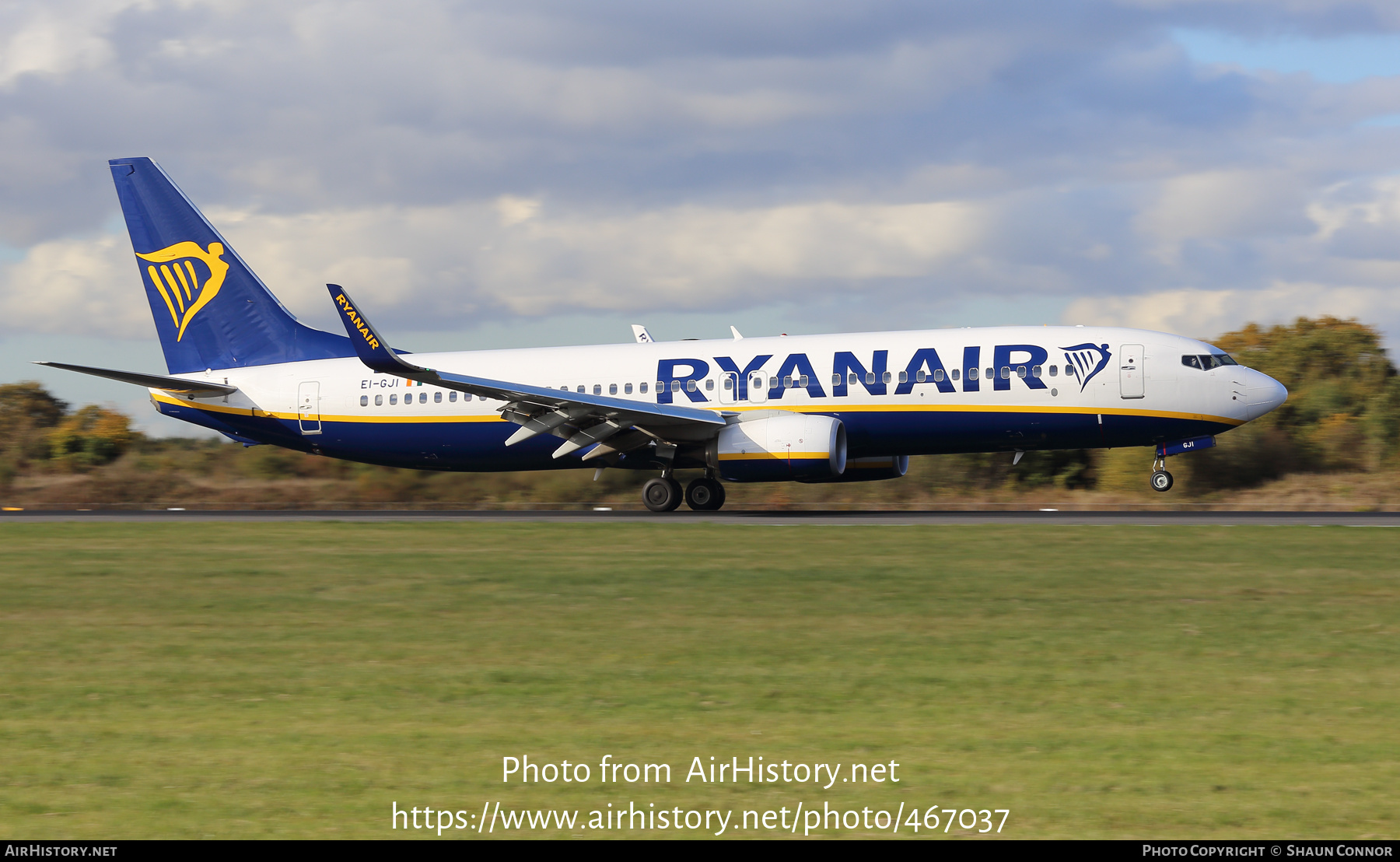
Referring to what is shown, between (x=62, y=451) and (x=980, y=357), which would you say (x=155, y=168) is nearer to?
(x=62, y=451)

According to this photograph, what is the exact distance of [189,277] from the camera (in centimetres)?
3206

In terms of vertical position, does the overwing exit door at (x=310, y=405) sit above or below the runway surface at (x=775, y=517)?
above

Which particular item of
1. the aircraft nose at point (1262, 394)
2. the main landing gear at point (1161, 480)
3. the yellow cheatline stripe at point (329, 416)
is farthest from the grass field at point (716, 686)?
the yellow cheatline stripe at point (329, 416)

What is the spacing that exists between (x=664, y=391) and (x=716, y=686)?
19307 millimetres

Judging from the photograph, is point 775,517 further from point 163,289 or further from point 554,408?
point 163,289

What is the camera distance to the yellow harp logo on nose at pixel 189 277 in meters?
32.0

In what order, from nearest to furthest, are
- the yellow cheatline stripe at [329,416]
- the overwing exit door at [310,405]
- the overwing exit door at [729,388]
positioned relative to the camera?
the overwing exit door at [729,388], the yellow cheatline stripe at [329,416], the overwing exit door at [310,405]

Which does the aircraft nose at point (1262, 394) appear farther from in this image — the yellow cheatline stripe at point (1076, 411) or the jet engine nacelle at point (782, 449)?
the jet engine nacelle at point (782, 449)

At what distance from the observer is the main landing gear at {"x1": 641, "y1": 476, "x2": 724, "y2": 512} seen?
90.6ft

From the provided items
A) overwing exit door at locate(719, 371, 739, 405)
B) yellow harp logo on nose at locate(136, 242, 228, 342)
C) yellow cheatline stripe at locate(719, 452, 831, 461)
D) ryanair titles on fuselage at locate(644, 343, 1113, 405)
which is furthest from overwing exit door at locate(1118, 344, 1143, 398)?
yellow harp logo on nose at locate(136, 242, 228, 342)

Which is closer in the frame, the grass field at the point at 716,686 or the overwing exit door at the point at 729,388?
the grass field at the point at 716,686

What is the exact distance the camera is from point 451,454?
3012cm

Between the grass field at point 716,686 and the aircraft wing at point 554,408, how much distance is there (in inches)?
323

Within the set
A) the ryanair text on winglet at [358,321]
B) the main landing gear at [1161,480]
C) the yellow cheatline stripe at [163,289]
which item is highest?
the yellow cheatline stripe at [163,289]
